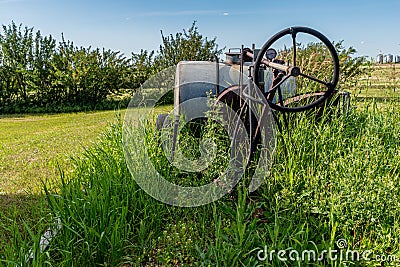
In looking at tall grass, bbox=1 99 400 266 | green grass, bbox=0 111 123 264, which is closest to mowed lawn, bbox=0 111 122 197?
green grass, bbox=0 111 123 264

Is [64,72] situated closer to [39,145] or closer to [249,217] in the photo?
[39,145]

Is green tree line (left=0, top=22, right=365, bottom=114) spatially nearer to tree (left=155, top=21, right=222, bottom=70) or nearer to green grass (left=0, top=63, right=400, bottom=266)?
tree (left=155, top=21, right=222, bottom=70)

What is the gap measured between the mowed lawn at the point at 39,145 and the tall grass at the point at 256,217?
1.97 ft

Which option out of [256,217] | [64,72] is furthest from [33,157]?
[64,72]

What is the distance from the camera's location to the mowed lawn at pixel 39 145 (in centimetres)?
448

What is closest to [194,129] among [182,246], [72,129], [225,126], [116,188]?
[225,126]

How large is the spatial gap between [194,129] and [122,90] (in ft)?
30.3

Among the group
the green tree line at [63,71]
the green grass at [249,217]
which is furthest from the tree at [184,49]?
the green grass at [249,217]

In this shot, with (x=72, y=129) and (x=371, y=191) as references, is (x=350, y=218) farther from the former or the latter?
(x=72, y=129)

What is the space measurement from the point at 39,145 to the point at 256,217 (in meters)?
4.87

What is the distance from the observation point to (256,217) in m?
2.67

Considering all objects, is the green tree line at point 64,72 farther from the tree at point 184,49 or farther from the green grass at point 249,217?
the green grass at point 249,217

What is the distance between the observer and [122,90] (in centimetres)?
1270

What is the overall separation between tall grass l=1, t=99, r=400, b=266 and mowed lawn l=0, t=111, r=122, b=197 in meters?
0.60
